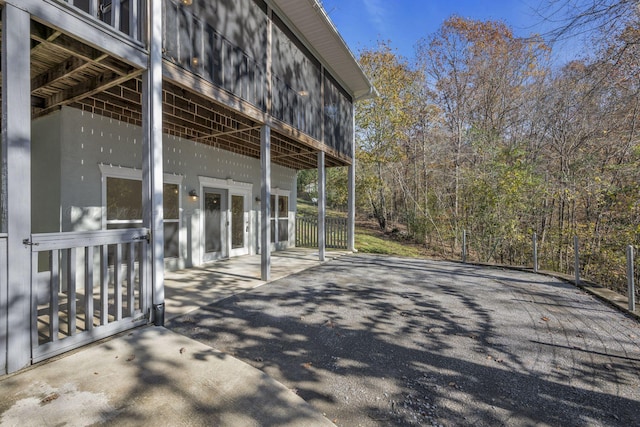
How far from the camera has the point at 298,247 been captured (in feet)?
33.3

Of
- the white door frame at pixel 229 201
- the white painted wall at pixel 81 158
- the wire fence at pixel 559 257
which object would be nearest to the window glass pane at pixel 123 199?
the white painted wall at pixel 81 158

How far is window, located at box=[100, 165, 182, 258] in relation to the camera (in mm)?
4875

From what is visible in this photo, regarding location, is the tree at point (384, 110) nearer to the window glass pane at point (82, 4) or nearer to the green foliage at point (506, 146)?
the green foliage at point (506, 146)

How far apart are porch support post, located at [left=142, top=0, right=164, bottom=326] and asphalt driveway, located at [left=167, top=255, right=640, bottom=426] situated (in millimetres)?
552

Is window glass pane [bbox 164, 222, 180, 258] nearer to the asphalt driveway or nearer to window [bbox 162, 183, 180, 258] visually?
window [bbox 162, 183, 180, 258]

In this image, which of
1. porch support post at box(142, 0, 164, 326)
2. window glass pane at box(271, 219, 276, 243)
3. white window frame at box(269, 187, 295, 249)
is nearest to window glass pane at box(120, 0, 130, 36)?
porch support post at box(142, 0, 164, 326)

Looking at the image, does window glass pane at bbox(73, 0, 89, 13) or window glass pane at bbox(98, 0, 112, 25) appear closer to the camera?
window glass pane at bbox(98, 0, 112, 25)

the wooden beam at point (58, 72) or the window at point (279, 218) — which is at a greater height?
the wooden beam at point (58, 72)

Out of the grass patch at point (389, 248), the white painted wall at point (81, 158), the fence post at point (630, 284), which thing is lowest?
the grass patch at point (389, 248)

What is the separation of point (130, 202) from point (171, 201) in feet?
2.81

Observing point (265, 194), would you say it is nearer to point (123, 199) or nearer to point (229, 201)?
point (123, 199)

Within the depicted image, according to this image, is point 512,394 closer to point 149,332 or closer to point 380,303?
point 380,303

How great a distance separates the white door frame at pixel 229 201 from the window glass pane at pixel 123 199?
148cm

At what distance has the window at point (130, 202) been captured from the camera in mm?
4875
